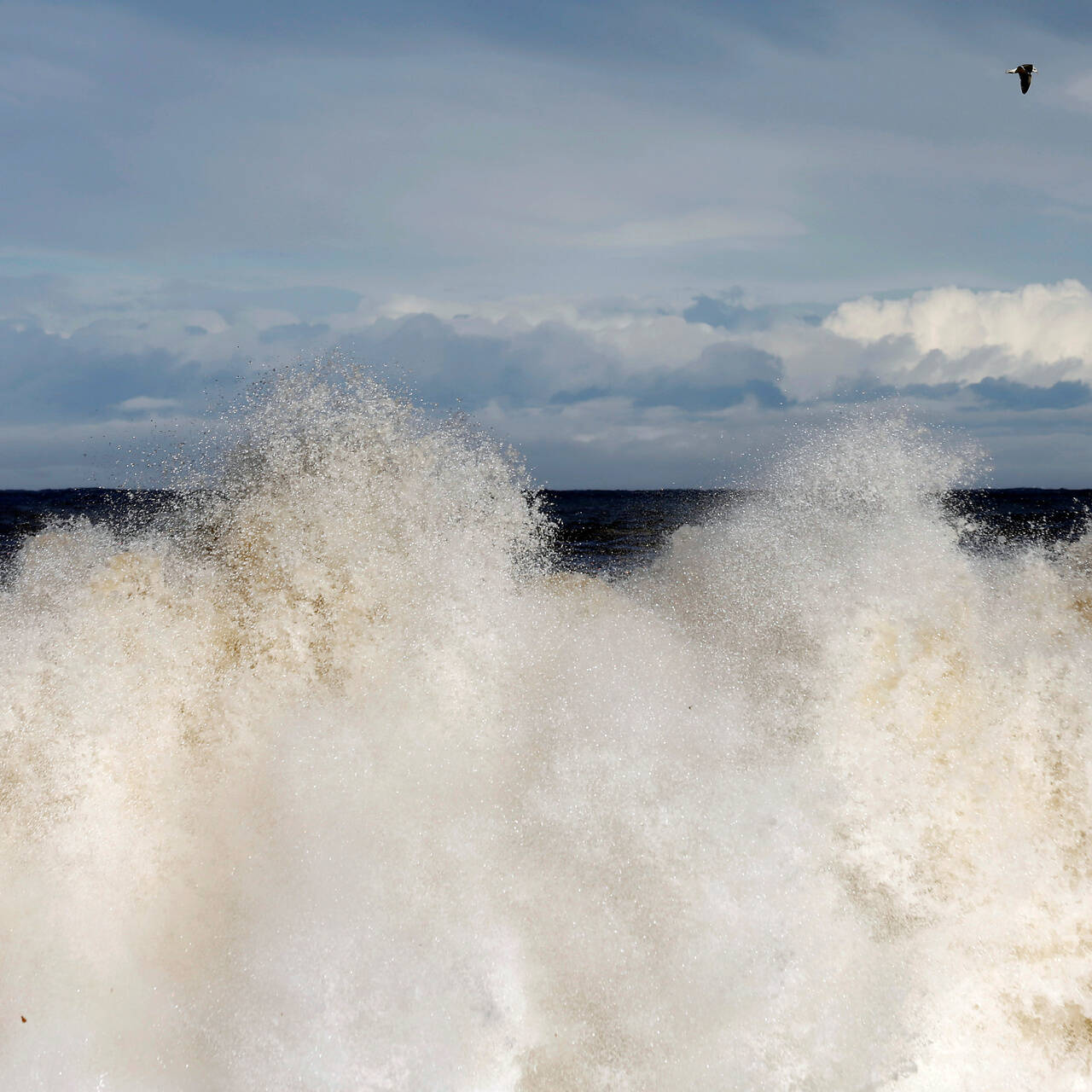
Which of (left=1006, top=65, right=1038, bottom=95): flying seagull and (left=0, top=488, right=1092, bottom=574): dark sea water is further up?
(left=1006, top=65, right=1038, bottom=95): flying seagull

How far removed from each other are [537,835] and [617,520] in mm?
30317

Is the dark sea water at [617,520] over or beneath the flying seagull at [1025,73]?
beneath

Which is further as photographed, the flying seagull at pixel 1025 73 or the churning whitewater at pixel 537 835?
the flying seagull at pixel 1025 73

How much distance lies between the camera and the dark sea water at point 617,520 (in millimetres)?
9398

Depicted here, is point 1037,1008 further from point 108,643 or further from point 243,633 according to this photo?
point 108,643

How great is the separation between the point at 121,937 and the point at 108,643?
72.3 inches

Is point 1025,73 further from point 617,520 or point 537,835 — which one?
point 617,520

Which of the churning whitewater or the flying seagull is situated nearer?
the churning whitewater

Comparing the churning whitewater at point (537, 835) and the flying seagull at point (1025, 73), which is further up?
the flying seagull at point (1025, 73)

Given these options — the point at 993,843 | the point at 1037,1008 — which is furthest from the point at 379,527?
the point at 1037,1008

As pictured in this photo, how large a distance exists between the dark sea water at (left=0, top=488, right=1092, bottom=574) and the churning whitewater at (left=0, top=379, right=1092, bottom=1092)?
1984mm

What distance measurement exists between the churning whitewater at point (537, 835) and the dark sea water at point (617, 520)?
1984mm

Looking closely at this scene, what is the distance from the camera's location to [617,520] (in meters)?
35.6

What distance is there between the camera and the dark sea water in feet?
30.8
